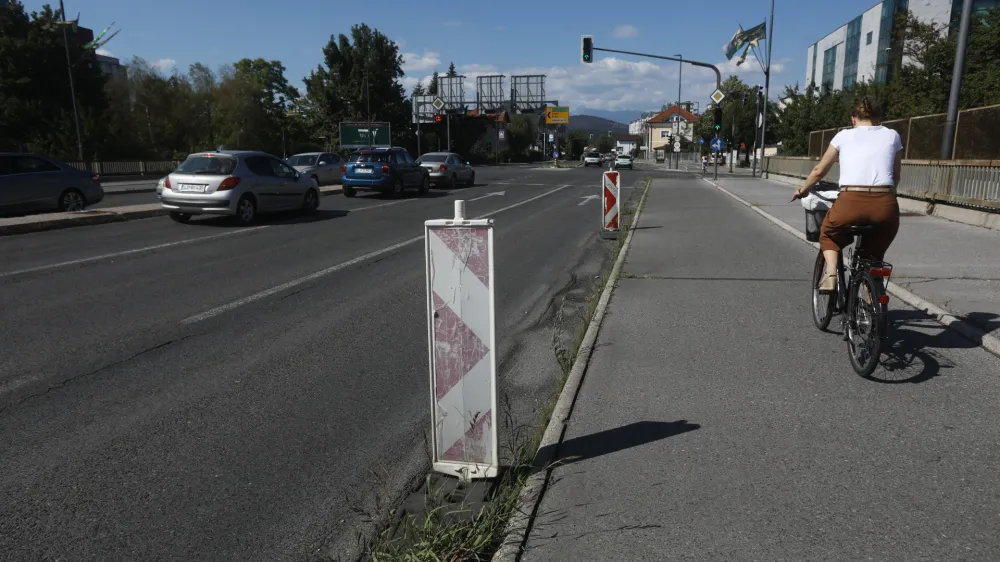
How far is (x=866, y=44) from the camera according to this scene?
208 feet

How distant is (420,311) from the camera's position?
23.8 feet

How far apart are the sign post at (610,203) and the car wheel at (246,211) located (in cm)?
723

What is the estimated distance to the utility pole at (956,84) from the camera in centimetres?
1370

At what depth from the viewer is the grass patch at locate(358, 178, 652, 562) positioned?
2.81 meters

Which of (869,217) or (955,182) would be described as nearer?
(869,217)

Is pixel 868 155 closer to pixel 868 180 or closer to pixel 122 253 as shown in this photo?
pixel 868 180

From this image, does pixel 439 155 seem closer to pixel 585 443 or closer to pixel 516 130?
pixel 585 443

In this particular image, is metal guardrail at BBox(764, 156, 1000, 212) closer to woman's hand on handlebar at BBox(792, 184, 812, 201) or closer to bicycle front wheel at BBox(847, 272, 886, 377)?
woman's hand on handlebar at BBox(792, 184, 812, 201)

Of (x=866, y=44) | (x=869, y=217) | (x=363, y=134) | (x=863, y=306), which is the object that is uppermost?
(x=866, y=44)

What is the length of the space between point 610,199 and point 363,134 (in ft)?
143

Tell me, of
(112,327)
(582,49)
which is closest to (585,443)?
(112,327)

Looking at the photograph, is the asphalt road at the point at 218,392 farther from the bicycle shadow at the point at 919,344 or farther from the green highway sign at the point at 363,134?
the green highway sign at the point at 363,134

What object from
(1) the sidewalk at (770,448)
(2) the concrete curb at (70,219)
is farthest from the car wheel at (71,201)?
(1) the sidewalk at (770,448)

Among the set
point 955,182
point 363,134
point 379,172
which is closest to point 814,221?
point 955,182
